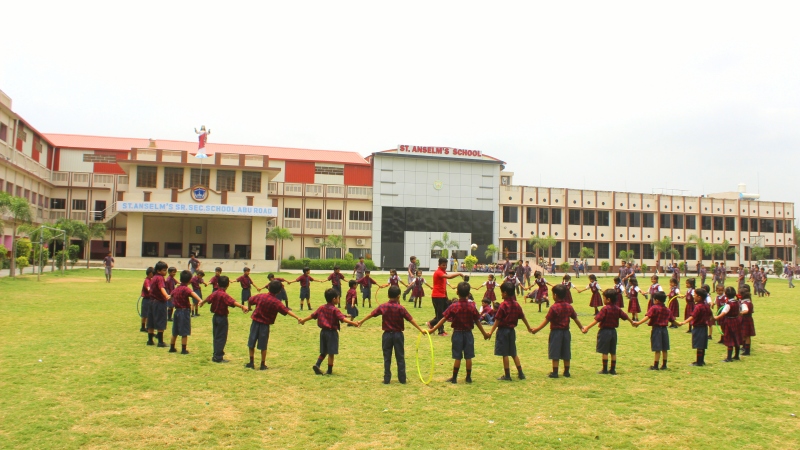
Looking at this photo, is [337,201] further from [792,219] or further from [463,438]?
[792,219]

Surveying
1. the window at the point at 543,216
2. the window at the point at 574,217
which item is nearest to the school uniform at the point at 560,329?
the window at the point at 543,216

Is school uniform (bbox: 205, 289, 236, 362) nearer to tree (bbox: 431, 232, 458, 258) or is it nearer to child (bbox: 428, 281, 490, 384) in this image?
child (bbox: 428, 281, 490, 384)

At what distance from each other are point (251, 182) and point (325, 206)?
10152 mm

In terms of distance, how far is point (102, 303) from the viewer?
66.4ft

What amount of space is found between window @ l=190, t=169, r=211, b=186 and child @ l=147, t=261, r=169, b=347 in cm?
3968

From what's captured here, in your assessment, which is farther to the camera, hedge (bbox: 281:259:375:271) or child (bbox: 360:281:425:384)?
hedge (bbox: 281:259:375:271)

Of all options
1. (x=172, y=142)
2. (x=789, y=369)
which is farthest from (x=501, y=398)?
(x=172, y=142)

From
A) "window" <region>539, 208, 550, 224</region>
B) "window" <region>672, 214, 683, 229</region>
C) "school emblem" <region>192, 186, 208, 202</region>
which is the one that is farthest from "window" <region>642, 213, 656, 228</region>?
"school emblem" <region>192, 186, 208, 202</region>

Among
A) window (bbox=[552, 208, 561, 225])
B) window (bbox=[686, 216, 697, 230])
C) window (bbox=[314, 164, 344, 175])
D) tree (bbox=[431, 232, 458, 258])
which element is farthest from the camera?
window (bbox=[686, 216, 697, 230])

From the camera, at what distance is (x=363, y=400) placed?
820cm

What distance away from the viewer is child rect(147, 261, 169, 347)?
472 inches

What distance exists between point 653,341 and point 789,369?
9.68 feet

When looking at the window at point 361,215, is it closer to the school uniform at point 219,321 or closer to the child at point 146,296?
the child at point 146,296

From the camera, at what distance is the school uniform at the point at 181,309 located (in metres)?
11.1
